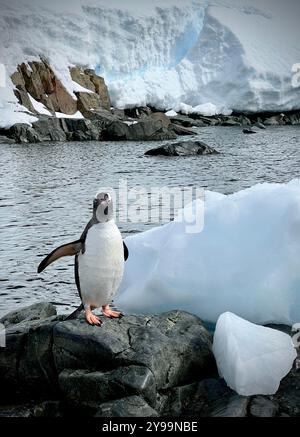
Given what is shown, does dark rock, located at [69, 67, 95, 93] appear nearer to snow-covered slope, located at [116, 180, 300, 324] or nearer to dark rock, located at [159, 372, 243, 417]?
snow-covered slope, located at [116, 180, 300, 324]

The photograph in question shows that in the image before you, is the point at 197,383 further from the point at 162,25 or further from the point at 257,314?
the point at 162,25

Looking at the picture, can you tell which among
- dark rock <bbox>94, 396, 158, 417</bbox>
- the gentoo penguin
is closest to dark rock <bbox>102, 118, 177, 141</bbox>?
the gentoo penguin

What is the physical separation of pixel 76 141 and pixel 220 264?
30871 mm

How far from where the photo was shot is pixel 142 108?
56219 millimetres

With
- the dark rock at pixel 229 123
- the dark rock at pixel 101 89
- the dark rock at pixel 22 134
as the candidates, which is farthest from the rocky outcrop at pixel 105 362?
the dark rock at pixel 101 89

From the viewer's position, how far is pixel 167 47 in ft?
247

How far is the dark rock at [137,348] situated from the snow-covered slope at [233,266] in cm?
68

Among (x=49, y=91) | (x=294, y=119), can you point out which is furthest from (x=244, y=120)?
(x=49, y=91)

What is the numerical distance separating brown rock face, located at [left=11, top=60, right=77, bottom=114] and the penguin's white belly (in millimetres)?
44492

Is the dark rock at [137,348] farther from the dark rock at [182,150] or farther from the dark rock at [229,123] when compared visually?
the dark rock at [229,123]

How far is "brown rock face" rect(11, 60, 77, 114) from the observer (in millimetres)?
48969

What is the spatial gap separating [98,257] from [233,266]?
134cm

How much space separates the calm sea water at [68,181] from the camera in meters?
7.58

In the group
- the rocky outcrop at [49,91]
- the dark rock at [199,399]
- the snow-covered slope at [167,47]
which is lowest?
the dark rock at [199,399]
